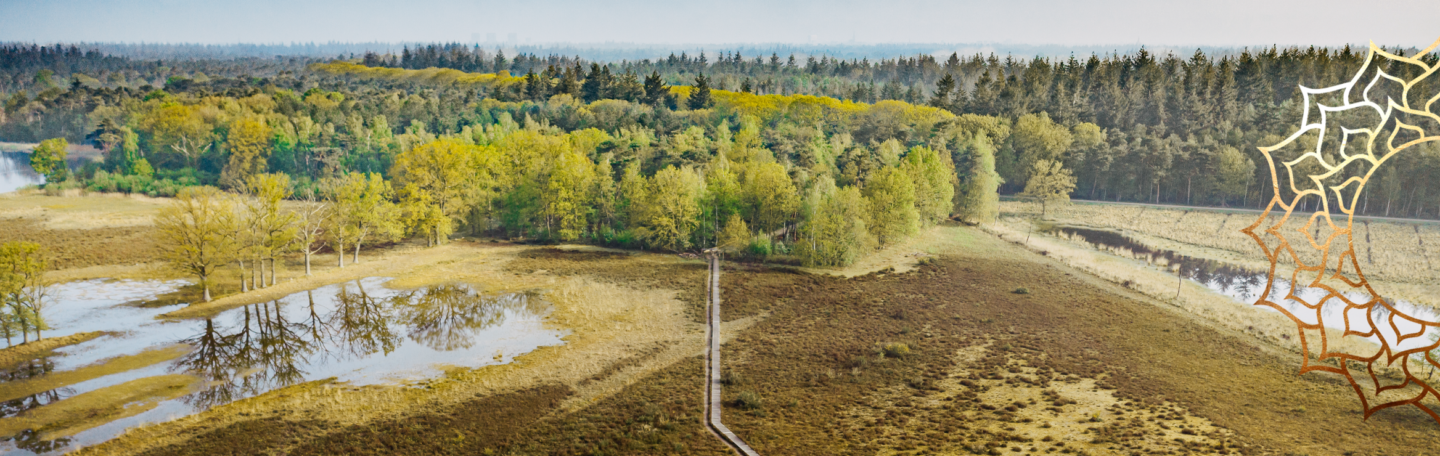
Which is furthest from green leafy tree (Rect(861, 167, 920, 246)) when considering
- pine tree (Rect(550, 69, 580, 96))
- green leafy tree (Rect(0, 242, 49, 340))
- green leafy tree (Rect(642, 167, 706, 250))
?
pine tree (Rect(550, 69, 580, 96))

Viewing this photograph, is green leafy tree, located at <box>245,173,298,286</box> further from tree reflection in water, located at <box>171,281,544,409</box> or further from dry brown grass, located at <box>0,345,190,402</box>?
dry brown grass, located at <box>0,345,190,402</box>

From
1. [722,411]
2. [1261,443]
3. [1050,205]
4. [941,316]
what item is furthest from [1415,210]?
[722,411]

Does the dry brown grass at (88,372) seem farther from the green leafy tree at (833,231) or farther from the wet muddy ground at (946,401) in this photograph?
the green leafy tree at (833,231)

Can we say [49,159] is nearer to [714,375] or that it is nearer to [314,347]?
[314,347]

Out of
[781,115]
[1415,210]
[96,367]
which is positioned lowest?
[96,367]

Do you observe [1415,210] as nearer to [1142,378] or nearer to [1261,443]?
[1142,378]

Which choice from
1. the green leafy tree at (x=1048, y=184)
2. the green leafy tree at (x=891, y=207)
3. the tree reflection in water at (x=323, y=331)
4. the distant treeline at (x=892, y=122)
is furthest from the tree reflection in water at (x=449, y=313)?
the green leafy tree at (x=1048, y=184)

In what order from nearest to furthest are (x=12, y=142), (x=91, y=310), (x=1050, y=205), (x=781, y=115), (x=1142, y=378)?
(x=1142, y=378) < (x=91, y=310) < (x=1050, y=205) < (x=781, y=115) < (x=12, y=142)
